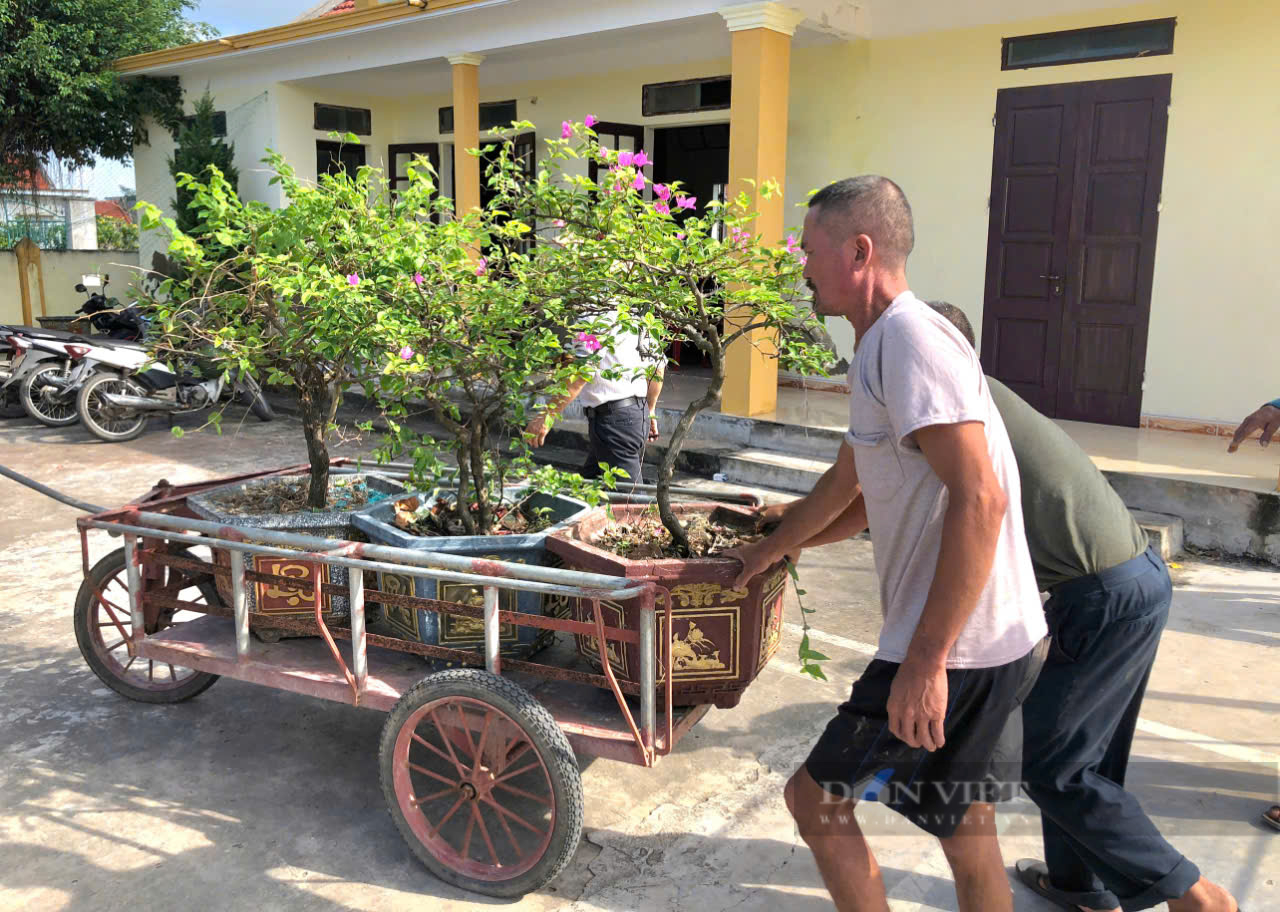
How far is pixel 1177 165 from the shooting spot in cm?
721

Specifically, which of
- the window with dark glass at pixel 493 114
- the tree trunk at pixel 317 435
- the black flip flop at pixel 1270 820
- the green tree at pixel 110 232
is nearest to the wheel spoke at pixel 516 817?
the tree trunk at pixel 317 435

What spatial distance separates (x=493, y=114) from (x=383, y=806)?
10380 millimetres

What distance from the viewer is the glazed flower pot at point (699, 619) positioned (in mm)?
2621

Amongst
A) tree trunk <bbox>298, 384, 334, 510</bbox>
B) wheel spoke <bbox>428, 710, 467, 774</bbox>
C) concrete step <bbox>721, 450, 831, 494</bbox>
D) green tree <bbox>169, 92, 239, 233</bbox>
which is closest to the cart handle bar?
wheel spoke <bbox>428, 710, 467, 774</bbox>

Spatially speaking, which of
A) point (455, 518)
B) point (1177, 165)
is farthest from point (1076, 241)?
point (455, 518)

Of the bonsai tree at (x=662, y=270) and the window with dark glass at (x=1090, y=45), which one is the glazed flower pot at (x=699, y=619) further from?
the window with dark glass at (x=1090, y=45)

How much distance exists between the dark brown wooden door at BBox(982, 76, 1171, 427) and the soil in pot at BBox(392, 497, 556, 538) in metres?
5.75

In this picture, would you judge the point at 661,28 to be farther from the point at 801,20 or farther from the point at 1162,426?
the point at 1162,426

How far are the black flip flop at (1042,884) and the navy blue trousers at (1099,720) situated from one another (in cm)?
34

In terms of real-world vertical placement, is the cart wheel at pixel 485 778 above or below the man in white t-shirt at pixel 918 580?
below

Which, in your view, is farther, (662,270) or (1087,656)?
(662,270)

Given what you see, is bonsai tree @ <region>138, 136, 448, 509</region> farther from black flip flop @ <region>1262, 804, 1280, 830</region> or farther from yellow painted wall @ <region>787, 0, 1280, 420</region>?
yellow painted wall @ <region>787, 0, 1280, 420</region>

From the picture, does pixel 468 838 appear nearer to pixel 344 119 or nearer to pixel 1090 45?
pixel 1090 45

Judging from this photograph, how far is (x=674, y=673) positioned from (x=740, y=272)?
1.13m
